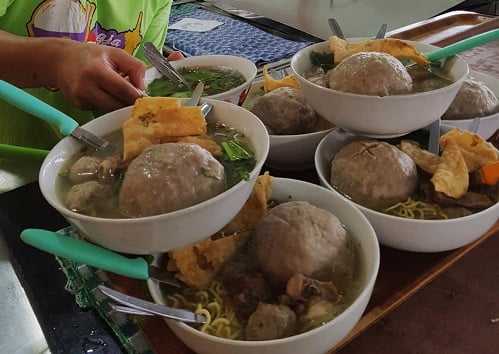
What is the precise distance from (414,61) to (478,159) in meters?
0.22

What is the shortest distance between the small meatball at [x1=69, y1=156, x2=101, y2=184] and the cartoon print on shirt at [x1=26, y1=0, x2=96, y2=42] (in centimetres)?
75

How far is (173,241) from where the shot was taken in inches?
23.7

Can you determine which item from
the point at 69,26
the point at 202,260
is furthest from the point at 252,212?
the point at 69,26

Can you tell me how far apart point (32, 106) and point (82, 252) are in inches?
9.6

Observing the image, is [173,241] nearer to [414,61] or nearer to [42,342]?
[42,342]

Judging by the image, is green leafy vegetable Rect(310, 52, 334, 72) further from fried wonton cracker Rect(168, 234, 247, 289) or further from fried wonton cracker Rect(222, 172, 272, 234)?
fried wonton cracker Rect(168, 234, 247, 289)

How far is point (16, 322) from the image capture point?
0.84 meters

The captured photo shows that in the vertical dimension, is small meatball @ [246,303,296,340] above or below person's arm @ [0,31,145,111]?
below

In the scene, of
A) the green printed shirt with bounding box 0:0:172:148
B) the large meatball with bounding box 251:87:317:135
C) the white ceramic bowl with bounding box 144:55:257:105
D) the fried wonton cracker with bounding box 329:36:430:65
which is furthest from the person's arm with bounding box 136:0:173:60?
the fried wonton cracker with bounding box 329:36:430:65

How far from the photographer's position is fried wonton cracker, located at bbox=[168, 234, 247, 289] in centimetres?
72

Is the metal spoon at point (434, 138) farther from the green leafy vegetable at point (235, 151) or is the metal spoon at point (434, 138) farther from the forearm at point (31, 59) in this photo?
the forearm at point (31, 59)

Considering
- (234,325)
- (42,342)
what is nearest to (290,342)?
(234,325)

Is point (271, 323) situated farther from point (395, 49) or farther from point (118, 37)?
point (118, 37)

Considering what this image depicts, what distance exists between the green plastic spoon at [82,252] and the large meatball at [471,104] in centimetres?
73
